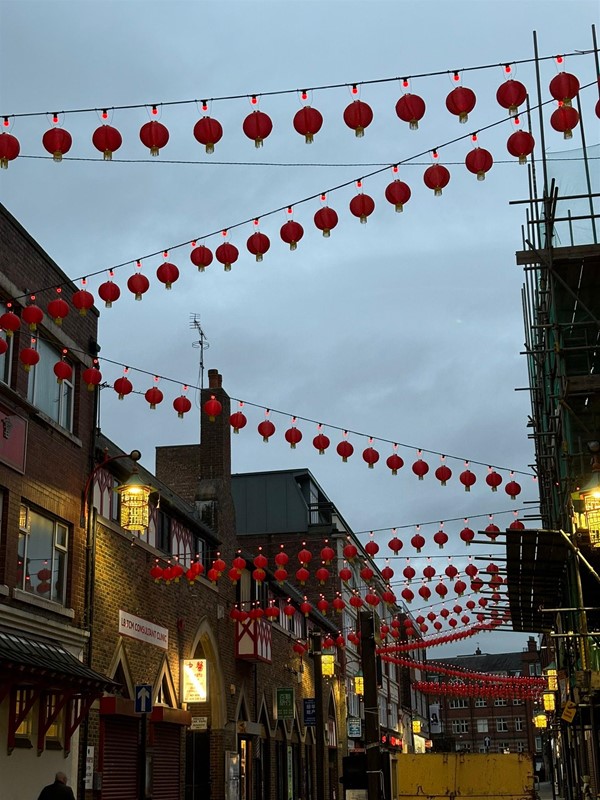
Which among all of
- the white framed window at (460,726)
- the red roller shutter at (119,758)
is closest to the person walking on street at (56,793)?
the red roller shutter at (119,758)

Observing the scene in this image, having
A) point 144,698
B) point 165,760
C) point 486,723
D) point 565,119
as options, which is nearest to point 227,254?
point 565,119

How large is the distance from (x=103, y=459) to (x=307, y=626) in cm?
2672

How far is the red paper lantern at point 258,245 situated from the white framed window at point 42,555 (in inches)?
274

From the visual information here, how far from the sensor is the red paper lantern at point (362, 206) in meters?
14.4

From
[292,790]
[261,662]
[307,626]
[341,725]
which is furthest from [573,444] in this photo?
[341,725]

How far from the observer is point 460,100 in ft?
41.1

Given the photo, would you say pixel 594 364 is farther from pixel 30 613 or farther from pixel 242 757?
pixel 242 757

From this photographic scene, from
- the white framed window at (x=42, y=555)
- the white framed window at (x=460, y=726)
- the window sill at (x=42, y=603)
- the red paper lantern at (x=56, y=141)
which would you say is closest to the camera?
the red paper lantern at (x=56, y=141)

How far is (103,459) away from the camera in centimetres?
Result: 2219

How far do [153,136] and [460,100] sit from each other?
158 inches

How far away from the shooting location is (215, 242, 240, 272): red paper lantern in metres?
15.6

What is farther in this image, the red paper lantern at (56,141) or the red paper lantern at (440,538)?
the red paper lantern at (440,538)

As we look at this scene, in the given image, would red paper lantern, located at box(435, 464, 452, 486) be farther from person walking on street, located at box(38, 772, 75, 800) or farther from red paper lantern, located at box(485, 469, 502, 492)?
person walking on street, located at box(38, 772, 75, 800)

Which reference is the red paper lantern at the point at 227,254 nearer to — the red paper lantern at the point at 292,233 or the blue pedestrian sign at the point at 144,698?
the red paper lantern at the point at 292,233
